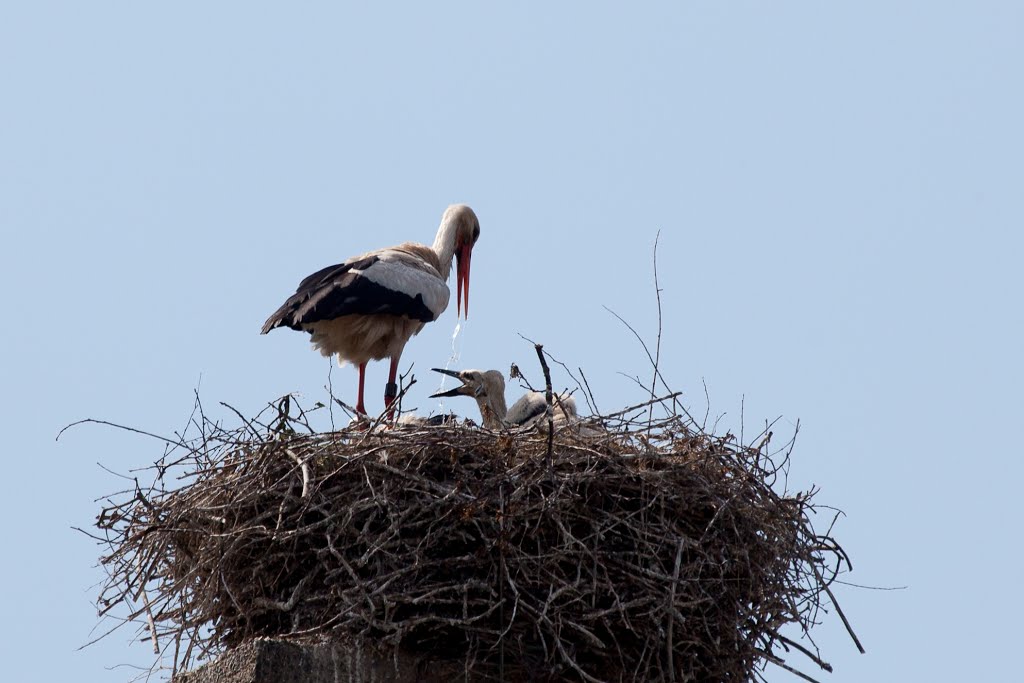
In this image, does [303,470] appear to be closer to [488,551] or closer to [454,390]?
[488,551]

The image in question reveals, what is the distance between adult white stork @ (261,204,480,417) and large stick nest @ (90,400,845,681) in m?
2.91

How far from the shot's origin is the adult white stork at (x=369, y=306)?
8.66 metres

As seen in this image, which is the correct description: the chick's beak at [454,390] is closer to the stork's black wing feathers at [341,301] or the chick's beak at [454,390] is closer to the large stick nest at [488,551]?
the stork's black wing feathers at [341,301]

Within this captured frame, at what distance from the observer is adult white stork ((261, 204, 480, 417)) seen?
28.4 ft

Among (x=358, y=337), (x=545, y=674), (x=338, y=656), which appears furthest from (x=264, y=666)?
(x=358, y=337)

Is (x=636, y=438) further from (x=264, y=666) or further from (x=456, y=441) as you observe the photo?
(x=264, y=666)

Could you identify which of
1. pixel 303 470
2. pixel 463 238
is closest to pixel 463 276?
pixel 463 238

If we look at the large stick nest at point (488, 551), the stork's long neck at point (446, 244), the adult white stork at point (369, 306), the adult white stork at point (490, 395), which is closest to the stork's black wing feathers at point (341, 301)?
the adult white stork at point (369, 306)

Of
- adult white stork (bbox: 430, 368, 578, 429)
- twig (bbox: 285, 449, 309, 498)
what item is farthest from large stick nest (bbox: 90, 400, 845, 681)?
adult white stork (bbox: 430, 368, 578, 429)

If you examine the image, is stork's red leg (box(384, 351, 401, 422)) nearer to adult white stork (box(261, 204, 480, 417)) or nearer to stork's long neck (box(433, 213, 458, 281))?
adult white stork (box(261, 204, 480, 417))

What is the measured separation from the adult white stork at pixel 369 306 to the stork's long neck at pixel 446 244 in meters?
0.30

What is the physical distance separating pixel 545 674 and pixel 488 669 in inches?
7.1

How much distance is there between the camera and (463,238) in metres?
10.3

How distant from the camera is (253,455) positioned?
561cm
